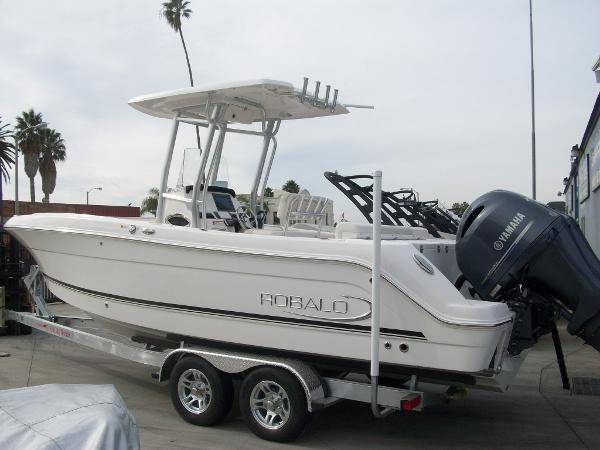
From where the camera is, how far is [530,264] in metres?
4.95

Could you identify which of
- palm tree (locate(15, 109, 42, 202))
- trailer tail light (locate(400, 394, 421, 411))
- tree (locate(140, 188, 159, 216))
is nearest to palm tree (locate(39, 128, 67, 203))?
palm tree (locate(15, 109, 42, 202))

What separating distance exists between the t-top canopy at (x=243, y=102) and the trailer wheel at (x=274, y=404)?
273 centimetres

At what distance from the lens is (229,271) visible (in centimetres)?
561

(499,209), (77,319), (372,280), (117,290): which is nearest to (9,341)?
(77,319)

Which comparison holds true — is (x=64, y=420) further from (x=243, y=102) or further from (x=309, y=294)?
(x=243, y=102)

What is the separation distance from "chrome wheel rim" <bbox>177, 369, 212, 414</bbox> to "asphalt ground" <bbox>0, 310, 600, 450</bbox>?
18 centimetres

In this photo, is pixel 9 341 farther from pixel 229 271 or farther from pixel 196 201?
pixel 229 271

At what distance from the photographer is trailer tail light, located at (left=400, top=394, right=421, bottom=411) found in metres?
5.05

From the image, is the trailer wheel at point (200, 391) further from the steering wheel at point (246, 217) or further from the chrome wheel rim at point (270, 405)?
the steering wheel at point (246, 217)

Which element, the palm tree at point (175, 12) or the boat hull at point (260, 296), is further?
the palm tree at point (175, 12)

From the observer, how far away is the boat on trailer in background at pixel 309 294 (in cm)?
488

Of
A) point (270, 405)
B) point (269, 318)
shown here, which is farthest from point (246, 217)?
point (270, 405)

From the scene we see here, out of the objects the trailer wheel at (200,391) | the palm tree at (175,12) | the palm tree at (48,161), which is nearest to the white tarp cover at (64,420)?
the trailer wheel at (200,391)

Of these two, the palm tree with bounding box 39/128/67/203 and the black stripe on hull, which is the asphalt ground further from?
the palm tree with bounding box 39/128/67/203
